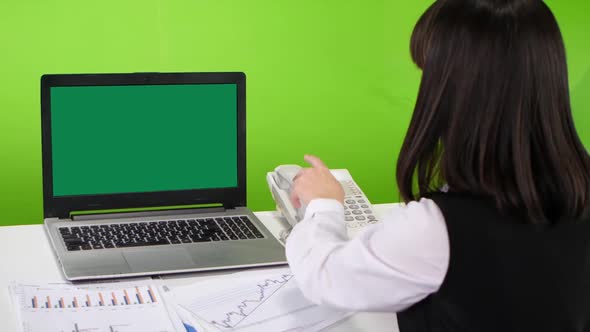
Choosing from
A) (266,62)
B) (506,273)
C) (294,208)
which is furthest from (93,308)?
(266,62)

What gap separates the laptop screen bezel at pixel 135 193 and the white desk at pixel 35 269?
0.25 ft

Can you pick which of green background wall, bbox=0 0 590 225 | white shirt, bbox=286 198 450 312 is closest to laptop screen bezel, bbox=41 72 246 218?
white shirt, bbox=286 198 450 312

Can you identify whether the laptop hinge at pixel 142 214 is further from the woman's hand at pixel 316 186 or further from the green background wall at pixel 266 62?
the green background wall at pixel 266 62

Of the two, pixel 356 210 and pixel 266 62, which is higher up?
pixel 266 62

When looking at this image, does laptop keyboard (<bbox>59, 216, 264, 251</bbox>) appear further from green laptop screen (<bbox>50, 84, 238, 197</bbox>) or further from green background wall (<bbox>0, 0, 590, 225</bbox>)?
green background wall (<bbox>0, 0, 590, 225</bbox>)

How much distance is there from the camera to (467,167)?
104 cm

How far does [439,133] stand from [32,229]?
954 mm

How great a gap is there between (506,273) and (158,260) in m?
0.68

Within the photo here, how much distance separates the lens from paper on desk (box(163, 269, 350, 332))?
121 centimetres

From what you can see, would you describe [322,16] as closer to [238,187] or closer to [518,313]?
[238,187]

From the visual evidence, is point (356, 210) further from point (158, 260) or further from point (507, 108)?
point (507, 108)

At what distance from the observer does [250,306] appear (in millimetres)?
1266

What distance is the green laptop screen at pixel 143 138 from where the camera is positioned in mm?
1563

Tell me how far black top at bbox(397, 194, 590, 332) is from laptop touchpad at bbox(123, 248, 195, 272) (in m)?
0.53
